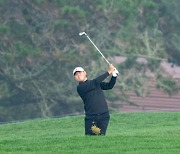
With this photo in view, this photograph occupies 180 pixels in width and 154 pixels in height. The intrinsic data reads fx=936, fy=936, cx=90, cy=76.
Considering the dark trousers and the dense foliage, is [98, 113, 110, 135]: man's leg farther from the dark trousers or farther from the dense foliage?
the dense foliage

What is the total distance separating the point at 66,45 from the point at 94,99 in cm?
1770

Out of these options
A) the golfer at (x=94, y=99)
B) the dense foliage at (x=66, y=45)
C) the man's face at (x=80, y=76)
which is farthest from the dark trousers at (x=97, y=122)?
A: the dense foliage at (x=66, y=45)

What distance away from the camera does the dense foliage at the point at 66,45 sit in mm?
30484

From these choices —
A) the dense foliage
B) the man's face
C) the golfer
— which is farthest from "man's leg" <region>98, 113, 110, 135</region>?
the dense foliage

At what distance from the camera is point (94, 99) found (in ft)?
43.8

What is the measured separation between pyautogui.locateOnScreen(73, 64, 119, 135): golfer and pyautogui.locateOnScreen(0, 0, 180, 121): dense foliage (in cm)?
1644

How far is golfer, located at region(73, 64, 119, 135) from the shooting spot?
13.3 m

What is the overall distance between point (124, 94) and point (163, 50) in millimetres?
2360

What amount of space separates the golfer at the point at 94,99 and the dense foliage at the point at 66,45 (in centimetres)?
1644

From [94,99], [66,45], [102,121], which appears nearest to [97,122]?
[102,121]

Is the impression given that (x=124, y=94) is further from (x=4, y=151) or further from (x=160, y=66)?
(x=4, y=151)

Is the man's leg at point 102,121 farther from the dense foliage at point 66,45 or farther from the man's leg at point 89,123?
the dense foliage at point 66,45

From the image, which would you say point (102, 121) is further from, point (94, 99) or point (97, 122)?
point (94, 99)

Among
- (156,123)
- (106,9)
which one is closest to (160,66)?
(106,9)
